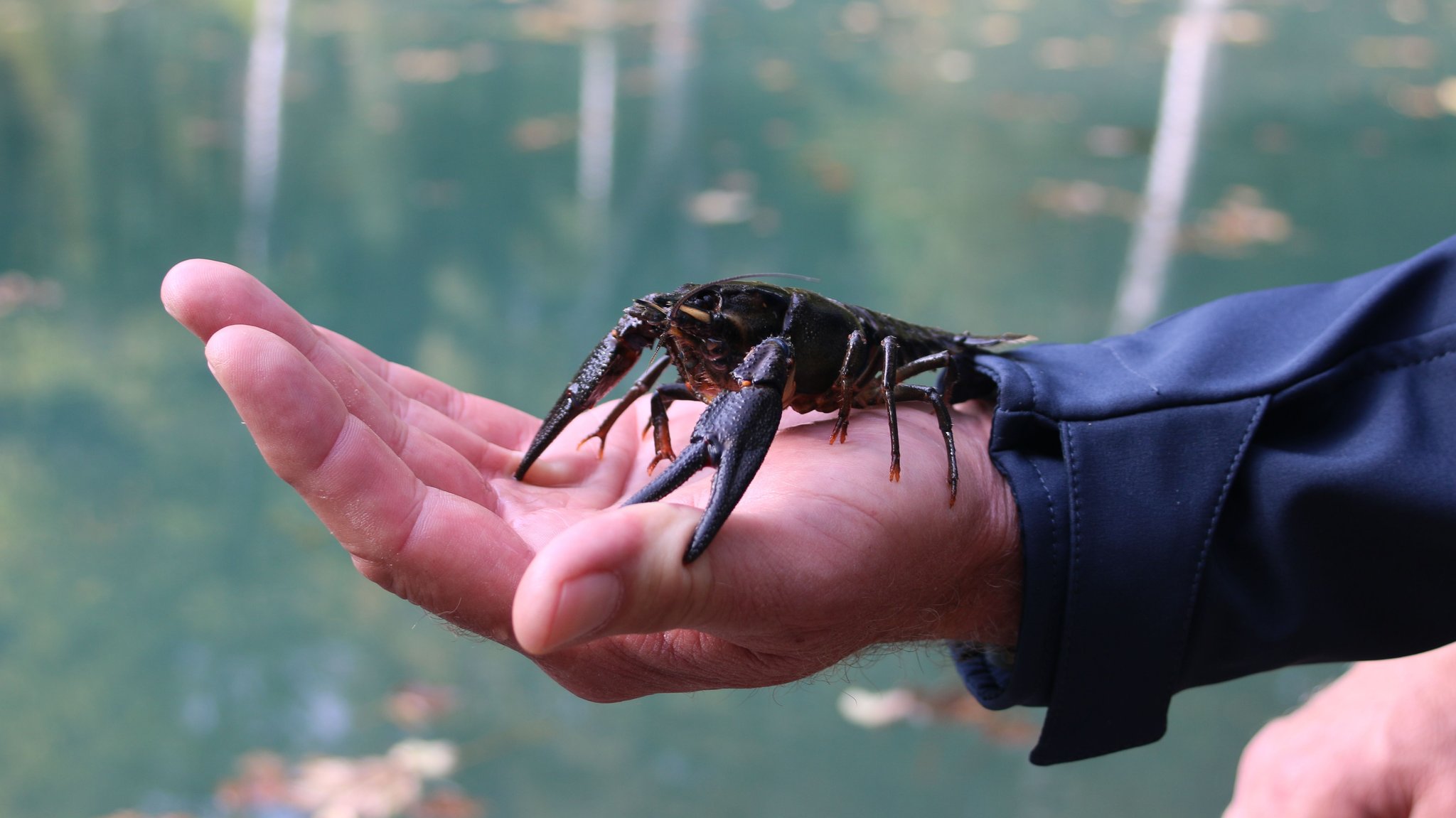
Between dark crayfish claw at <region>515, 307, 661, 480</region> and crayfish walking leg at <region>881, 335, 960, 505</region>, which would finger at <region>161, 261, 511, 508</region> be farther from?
crayfish walking leg at <region>881, 335, 960, 505</region>

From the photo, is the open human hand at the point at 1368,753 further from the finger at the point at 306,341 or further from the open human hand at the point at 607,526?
the finger at the point at 306,341

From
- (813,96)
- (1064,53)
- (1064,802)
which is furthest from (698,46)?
(1064,802)

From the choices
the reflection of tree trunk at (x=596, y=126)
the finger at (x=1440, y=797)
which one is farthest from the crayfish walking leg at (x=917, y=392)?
the reflection of tree trunk at (x=596, y=126)

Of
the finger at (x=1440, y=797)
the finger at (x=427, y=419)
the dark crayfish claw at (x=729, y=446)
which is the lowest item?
the finger at (x=1440, y=797)

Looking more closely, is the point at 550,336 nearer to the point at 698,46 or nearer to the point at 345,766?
the point at 345,766

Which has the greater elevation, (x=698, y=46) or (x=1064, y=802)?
(x=698, y=46)

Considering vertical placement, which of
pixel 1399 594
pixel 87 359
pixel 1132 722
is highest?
pixel 1399 594

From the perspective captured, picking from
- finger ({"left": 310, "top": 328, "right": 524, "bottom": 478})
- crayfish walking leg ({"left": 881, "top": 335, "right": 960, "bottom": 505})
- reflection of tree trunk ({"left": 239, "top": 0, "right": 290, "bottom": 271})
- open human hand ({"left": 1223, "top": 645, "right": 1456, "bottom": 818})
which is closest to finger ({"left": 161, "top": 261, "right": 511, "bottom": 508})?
finger ({"left": 310, "top": 328, "right": 524, "bottom": 478})
